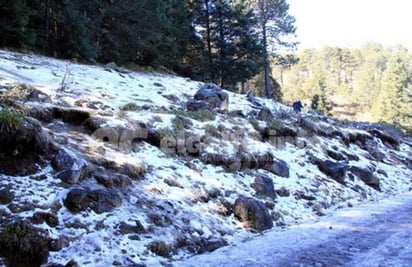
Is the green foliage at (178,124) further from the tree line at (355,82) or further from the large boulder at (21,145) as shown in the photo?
the tree line at (355,82)

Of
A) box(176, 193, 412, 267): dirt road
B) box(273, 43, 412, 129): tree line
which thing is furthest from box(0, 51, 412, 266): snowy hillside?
box(273, 43, 412, 129): tree line

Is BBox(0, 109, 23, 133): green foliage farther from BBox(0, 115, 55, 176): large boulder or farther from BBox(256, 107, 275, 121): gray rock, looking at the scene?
BBox(256, 107, 275, 121): gray rock

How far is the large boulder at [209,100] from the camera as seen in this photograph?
507 inches

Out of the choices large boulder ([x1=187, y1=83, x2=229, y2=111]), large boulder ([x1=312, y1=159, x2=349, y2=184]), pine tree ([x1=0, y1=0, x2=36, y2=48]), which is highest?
pine tree ([x1=0, y1=0, x2=36, y2=48])

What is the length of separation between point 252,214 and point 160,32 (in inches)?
603

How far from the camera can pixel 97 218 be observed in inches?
233

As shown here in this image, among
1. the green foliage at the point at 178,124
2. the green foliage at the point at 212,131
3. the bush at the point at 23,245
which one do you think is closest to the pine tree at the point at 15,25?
the green foliage at the point at 178,124

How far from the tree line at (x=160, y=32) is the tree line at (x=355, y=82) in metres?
8.31

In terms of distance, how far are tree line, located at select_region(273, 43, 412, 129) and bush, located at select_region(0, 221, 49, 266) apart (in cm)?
→ 3040

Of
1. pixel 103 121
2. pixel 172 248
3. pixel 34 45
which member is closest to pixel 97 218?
pixel 172 248

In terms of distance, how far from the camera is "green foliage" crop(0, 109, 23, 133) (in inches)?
239

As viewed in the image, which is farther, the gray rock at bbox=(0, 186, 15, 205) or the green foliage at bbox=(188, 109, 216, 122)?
the green foliage at bbox=(188, 109, 216, 122)

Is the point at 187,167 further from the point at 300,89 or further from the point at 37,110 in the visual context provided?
the point at 300,89

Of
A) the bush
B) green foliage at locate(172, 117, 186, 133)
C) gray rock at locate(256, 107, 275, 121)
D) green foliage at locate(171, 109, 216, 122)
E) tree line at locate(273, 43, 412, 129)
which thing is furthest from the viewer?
tree line at locate(273, 43, 412, 129)
